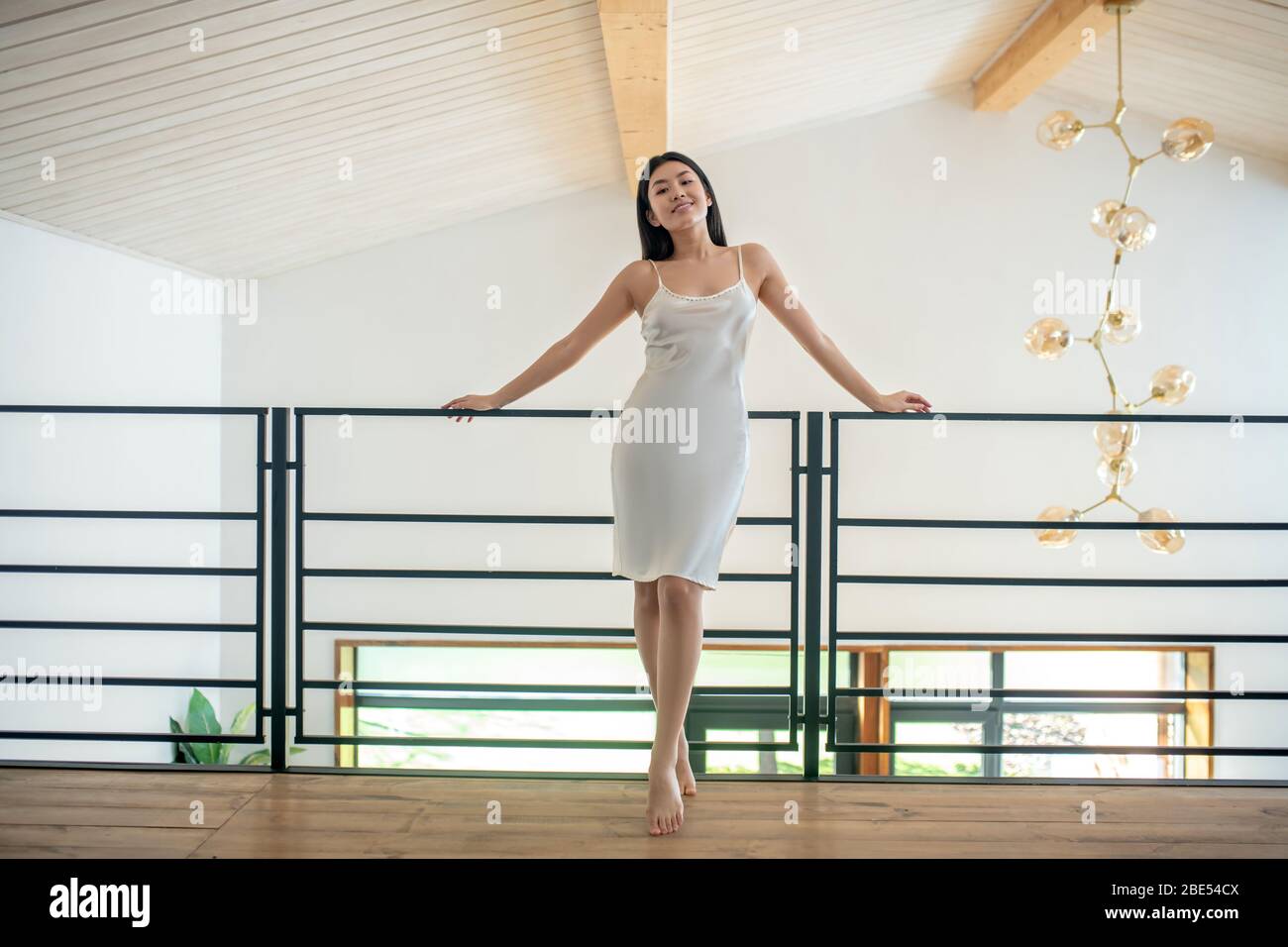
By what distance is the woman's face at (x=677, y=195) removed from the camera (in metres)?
1.94

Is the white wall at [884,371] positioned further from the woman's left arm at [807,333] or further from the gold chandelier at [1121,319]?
the woman's left arm at [807,333]

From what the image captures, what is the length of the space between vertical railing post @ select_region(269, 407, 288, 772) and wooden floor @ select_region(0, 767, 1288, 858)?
12 centimetres

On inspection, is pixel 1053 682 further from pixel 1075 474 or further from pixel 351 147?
pixel 351 147

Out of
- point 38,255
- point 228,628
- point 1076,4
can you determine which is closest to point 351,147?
point 38,255

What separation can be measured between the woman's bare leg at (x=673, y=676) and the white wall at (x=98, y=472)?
3.87m

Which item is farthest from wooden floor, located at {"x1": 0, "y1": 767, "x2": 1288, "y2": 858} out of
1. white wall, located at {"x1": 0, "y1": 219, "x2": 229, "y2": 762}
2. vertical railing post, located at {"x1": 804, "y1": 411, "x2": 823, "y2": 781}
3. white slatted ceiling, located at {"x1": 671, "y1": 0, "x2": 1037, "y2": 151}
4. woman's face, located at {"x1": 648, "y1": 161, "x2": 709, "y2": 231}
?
white slatted ceiling, located at {"x1": 671, "y1": 0, "x2": 1037, "y2": 151}

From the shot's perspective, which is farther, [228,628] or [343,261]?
[343,261]

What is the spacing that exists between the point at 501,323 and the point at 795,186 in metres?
2.30

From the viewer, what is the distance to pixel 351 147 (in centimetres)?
440

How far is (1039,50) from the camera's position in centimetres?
491

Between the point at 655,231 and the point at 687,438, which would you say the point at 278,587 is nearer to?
the point at 687,438

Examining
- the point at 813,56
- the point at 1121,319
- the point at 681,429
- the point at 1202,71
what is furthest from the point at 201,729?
the point at 1202,71

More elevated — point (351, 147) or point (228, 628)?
point (351, 147)

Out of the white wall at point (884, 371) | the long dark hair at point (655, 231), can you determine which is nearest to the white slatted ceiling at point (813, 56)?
the white wall at point (884, 371)
